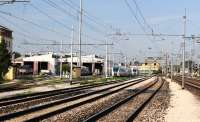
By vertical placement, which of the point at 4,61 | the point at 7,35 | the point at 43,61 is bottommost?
the point at 4,61

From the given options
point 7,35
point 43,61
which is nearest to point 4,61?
point 7,35

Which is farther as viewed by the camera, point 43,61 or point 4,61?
point 43,61

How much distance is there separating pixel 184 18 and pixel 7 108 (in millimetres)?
32114

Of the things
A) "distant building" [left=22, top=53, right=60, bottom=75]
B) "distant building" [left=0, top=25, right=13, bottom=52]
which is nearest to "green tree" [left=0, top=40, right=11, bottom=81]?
"distant building" [left=0, top=25, right=13, bottom=52]

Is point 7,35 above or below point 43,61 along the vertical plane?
above

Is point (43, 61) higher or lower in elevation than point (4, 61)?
higher

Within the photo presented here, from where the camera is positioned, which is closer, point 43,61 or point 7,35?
point 7,35

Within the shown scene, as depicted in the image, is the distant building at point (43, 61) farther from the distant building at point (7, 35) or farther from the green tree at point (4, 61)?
the green tree at point (4, 61)

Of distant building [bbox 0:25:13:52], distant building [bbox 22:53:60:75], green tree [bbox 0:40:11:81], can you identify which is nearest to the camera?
green tree [bbox 0:40:11:81]

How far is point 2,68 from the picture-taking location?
4403 centimetres

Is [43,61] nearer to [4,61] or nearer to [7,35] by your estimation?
[7,35]

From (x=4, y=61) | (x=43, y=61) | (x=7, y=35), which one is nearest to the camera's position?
(x=4, y=61)

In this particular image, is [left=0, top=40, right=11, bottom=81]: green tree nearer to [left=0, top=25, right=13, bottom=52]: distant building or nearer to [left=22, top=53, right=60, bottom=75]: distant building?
[left=0, top=25, right=13, bottom=52]: distant building

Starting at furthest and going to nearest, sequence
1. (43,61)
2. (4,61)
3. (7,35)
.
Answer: (43,61) → (7,35) → (4,61)
